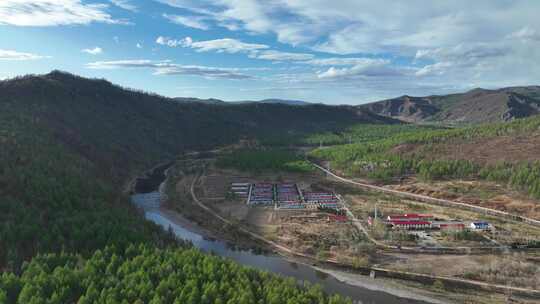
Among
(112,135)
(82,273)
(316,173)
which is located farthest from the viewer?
(112,135)

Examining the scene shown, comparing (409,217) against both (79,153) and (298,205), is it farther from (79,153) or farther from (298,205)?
(79,153)

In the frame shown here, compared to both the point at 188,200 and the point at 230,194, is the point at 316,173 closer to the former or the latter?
the point at 230,194

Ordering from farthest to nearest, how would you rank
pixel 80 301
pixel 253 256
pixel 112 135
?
pixel 112 135 < pixel 253 256 < pixel 80 301

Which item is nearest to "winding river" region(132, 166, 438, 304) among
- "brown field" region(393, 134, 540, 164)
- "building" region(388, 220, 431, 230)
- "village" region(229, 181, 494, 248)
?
"village" region(229, 181, 494, 248)

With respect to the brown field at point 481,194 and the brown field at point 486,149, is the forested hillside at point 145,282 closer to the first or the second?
the brown field at point 481,194

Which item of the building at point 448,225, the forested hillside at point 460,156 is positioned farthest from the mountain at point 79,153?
the forested hillside at point 460,156

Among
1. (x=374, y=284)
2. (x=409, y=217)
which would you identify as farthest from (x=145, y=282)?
(x=409, y=217)

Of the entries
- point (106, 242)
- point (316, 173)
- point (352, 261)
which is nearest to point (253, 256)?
point (352, 261)
